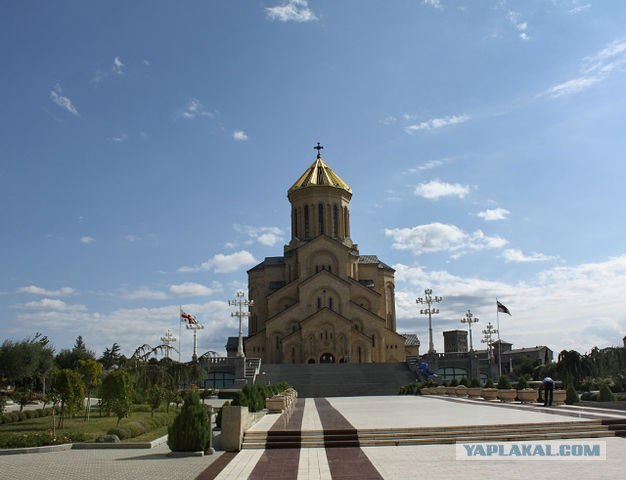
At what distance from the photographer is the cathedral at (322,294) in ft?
155

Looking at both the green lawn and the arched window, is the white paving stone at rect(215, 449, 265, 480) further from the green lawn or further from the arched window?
the arched window

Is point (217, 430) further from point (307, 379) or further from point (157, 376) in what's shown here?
point (307, 379)

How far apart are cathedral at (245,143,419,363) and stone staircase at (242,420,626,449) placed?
1285 inches

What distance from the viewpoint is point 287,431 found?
14398 millimetres

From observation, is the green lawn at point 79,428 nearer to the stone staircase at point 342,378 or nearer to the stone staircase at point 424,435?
A: the stone staircase at point 424,435

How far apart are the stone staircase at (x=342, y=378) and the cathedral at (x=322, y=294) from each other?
12.7 feet

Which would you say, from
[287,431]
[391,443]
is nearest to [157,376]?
[287,431]

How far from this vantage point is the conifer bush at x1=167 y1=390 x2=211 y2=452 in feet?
42.5

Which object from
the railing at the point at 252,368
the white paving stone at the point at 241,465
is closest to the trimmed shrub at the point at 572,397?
the white paving stone at the point at 241,465

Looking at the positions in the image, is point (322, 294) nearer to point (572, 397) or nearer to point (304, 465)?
point (572, 397)

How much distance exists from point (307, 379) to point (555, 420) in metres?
26.3

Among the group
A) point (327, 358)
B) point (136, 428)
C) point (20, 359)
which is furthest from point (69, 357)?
point (136, 428)

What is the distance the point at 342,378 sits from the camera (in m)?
41.1

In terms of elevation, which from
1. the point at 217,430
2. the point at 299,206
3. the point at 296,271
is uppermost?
the point at 299,206
